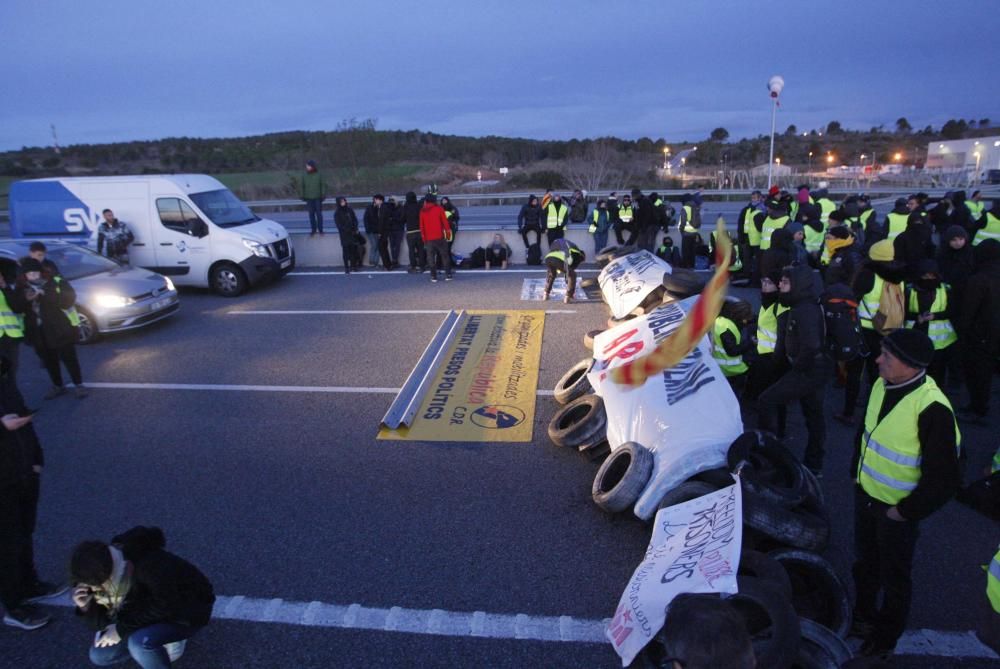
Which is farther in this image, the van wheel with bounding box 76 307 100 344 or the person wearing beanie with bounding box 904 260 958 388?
the van wheel with bounding box 76 307 100 344

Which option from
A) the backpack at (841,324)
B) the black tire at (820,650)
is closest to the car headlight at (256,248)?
the backpack at (841,324)

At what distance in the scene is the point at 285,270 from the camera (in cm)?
1446

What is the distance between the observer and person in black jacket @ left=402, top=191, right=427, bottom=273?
48.5ft

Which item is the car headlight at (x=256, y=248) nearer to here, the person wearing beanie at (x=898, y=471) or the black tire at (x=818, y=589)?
the black tire at (x=818, y=589)

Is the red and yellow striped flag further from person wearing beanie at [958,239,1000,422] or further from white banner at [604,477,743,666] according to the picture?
person wearing beanie at [958,239,1000,422]

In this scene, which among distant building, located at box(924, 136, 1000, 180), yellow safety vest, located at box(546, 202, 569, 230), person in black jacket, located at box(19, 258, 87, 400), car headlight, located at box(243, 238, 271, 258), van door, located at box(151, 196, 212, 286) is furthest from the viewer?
distant building, located at box(924, 136, 1000, 180)

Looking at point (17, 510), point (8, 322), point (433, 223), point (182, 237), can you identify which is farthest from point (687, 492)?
point (182, 237)

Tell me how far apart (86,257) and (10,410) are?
8.35 m

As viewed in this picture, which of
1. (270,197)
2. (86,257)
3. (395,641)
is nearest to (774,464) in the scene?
(395,641)

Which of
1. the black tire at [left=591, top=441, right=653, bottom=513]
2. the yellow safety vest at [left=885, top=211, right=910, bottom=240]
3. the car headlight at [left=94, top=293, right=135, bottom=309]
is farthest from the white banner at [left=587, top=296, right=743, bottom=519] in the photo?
the car headlight at [left=94, top=293, right=135, bottom=309]

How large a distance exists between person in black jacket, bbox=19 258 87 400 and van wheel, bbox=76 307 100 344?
233 centimetres

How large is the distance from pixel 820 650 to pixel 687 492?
1.35 meters

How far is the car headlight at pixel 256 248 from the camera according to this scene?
43.0ft

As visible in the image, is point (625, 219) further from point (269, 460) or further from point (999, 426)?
point (269, 460)
